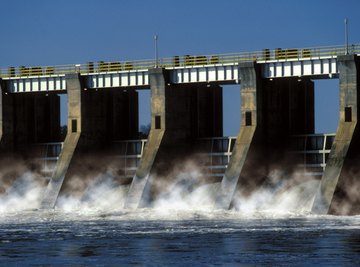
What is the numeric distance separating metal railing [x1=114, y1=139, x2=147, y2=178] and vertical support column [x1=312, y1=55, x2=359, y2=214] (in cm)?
1893

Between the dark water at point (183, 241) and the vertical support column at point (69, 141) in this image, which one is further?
the vertical support column at point (69, 141)

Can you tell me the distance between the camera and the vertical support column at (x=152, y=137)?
85.5m

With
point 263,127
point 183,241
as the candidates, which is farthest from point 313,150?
point 183,241

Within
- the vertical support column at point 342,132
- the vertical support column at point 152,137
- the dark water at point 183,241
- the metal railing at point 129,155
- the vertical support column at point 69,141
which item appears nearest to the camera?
the dark water at point 183,241

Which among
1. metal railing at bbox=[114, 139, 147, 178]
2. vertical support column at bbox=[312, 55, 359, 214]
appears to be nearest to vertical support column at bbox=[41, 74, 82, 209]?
metal railing at bbox=[114, 139, 147, 178]

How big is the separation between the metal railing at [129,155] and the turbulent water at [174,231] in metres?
1.59

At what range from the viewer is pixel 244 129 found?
83.0 meters

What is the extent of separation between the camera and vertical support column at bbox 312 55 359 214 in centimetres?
7525

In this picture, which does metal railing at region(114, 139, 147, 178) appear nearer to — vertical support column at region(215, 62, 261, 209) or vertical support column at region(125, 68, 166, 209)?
vertical support column at region(125, 68, 166, 209)

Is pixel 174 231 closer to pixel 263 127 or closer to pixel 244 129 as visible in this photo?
pixel 244 129

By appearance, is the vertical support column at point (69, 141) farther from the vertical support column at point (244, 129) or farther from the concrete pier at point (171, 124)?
the vertical support column at point (244, 129)

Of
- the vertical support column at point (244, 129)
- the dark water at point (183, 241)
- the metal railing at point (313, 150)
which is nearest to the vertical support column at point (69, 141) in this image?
the dark water at point (183, 241)

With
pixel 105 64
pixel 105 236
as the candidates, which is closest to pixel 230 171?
pixel 105 64

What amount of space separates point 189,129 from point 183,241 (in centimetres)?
3465
